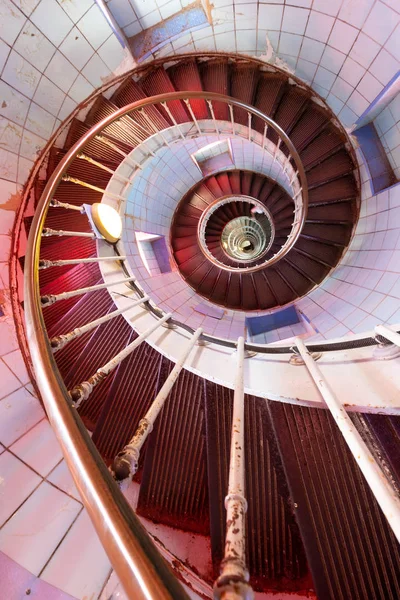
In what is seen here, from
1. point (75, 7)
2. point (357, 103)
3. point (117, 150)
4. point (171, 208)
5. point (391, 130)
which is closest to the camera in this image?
point (75, 7)

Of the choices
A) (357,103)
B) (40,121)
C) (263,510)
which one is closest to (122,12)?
(40,121)

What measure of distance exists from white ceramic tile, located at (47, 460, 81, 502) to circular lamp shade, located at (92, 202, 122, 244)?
2.19 metres

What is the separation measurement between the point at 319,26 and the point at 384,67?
887 millimetres

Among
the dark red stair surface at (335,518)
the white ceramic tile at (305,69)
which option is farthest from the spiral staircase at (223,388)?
the white ceramic tile at (305,69)

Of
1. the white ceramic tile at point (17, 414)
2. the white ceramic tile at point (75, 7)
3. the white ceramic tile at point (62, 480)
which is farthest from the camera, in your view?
the white ceramic tile at point (75, 7)

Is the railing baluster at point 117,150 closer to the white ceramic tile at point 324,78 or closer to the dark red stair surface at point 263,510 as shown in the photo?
the white ceramic tile at point 324,78

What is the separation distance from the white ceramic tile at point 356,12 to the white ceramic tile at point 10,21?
130 inches

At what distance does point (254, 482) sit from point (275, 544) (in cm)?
30

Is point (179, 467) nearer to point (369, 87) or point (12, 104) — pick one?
point (12, 104)

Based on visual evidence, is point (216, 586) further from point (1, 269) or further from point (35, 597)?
point (1, 269)

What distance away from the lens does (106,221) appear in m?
2.94

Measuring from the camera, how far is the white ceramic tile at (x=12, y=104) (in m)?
2.61

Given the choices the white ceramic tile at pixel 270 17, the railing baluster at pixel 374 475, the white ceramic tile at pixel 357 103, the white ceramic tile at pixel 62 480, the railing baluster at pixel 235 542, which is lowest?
the railing baluster at pixel 235 542

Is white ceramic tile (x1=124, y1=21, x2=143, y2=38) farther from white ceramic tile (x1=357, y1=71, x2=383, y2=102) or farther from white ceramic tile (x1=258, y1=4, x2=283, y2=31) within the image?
white ceramic tile (x1=357, y1=71, x2=383, y2=102)
